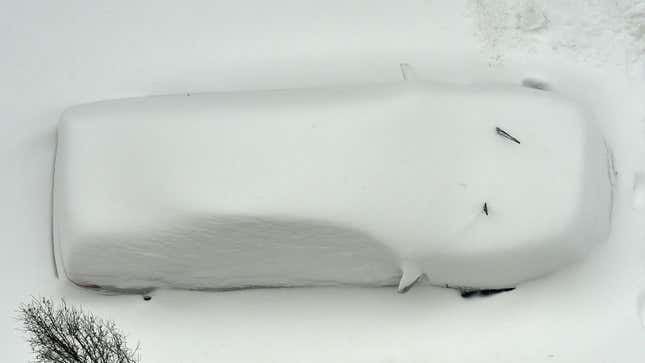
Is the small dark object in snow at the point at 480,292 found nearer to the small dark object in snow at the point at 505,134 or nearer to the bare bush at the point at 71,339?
the small dark object in snow at the point at 505,134

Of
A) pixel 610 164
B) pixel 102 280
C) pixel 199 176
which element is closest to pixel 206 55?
pixel 199 176

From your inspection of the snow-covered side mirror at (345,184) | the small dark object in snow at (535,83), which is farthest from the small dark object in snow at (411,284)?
the small dark object in snow at (535,83)

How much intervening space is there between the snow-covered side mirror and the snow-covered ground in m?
0.35

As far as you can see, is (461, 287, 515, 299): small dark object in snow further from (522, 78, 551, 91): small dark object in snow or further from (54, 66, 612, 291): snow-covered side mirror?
(522, 78, 551, 91): small dark object in snow

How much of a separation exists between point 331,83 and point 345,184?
45.1 inches

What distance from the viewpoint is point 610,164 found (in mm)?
5664

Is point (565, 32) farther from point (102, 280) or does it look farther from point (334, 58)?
point (102, 280)

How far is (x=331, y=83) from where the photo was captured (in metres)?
5.94

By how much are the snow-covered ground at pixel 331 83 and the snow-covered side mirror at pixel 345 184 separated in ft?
1.16

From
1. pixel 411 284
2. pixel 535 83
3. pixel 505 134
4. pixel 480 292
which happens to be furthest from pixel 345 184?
pixel 535 83

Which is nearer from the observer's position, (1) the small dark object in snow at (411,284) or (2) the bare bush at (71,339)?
(2) the bare bush at (71,339)

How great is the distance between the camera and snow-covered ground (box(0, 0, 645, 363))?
557 centimetres

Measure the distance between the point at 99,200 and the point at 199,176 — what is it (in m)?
0.73

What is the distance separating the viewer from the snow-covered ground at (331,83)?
5.57 m
